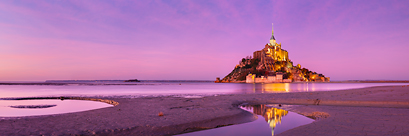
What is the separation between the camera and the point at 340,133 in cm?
703

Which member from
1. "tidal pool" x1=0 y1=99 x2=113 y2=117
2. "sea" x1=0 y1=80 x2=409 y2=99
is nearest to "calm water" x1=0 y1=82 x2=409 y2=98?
"sea" x1=0 y1=80 x2=409 y2=99

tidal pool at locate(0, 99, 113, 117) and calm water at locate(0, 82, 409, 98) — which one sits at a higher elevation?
tidal pool at locate(0, 99, 113, 117)

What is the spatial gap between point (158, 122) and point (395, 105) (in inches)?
616

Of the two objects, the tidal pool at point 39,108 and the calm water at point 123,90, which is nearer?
the tidal pool at point 39,108

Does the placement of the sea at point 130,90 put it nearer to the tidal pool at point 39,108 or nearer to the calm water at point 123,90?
the calm water at point 123,90

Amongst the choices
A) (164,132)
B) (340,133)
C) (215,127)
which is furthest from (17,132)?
(340,133)

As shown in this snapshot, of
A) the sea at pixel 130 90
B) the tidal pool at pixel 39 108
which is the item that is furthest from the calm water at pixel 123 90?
the tidal pool at pixel 39 108

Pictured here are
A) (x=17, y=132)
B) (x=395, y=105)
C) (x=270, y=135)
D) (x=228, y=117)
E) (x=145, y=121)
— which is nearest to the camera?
(x=17, y=132)

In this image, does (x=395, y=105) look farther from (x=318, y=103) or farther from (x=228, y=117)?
(x=228, y=117)

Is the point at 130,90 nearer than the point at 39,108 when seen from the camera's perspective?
No

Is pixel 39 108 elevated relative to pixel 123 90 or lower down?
elevated

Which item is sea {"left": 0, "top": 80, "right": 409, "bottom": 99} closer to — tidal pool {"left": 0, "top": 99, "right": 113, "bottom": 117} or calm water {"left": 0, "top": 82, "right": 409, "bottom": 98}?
calm water {"left": 0, "top": 82, "right": 409, "bottom": 98}

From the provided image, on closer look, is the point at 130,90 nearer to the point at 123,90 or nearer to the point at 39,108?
the point at 123,90

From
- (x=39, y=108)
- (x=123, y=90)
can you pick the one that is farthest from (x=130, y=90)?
(x=39, y=108)
